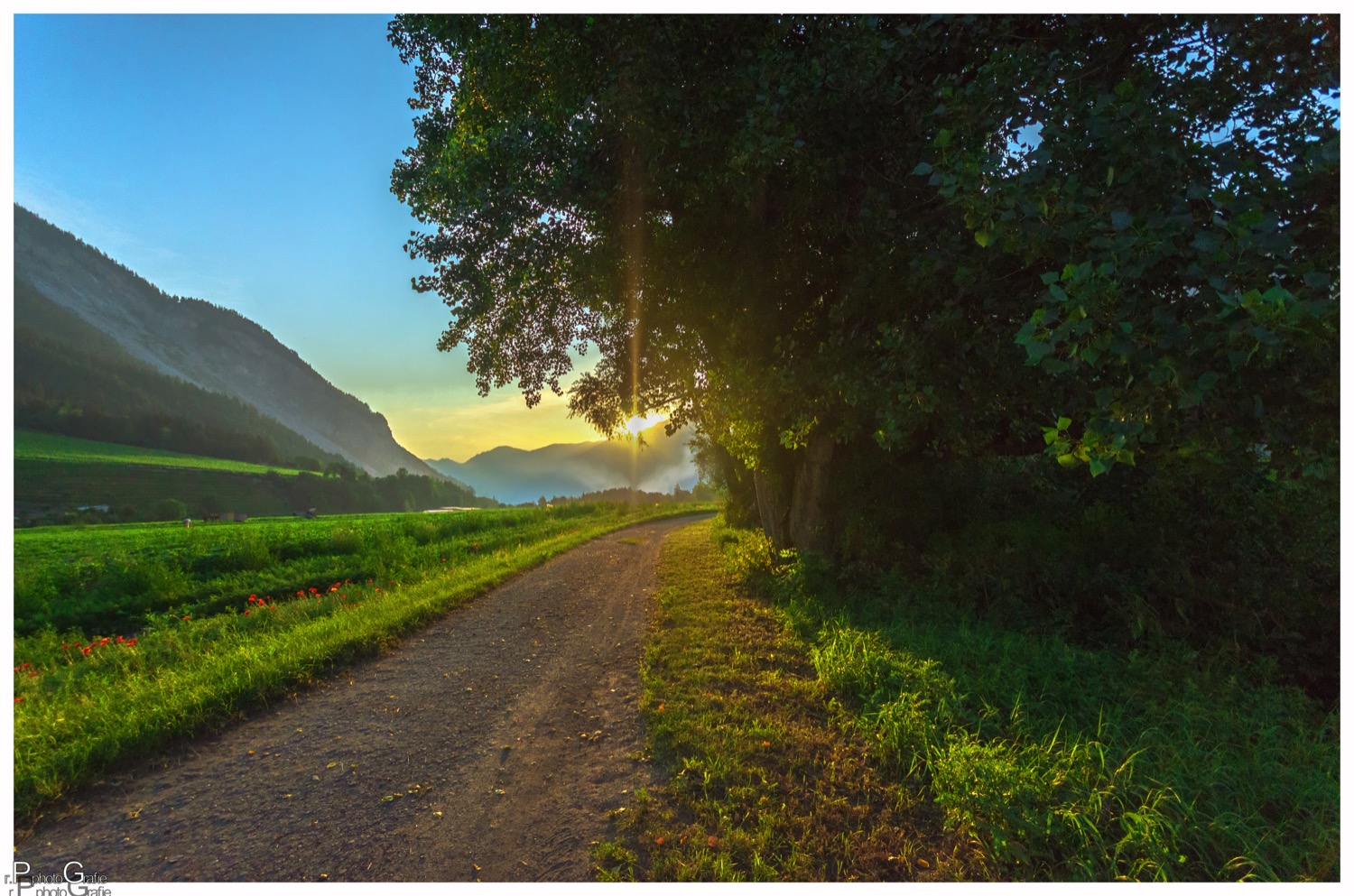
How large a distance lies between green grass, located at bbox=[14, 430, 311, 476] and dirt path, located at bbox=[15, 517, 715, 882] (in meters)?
105

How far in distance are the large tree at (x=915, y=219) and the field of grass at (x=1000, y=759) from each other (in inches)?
92.0

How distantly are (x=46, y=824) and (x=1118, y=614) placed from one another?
11.1 meters

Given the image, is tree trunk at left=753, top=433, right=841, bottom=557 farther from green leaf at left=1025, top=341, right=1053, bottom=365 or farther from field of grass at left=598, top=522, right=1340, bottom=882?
green leaf at left=1025, top=341, right=1053, bottom=365

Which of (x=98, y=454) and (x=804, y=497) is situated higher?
(x=98, y=454)


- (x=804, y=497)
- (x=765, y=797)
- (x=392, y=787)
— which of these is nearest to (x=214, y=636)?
(x=392, y=787)

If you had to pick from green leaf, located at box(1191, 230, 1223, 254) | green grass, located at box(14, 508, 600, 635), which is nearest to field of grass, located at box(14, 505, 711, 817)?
green grass, located at box(14, 508, 600, 635)

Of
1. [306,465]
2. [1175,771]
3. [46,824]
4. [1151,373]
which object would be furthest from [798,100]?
[306,465]

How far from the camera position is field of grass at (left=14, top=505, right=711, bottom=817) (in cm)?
459

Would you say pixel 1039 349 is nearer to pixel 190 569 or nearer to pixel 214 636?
pixel 214 636

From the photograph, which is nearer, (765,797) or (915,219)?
(765,797)

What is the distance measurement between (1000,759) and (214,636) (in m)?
10.3

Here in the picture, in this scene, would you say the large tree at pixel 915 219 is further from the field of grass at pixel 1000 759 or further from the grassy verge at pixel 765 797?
the grassy verge at pixel 765 797

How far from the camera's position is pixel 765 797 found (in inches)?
149
